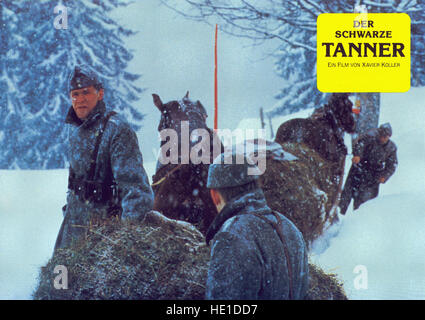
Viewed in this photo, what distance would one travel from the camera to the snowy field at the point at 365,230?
284 centimetres

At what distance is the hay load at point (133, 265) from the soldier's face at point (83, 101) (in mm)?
728

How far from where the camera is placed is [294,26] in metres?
3.39

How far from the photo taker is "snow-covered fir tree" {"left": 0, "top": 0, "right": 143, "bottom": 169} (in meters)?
3.05

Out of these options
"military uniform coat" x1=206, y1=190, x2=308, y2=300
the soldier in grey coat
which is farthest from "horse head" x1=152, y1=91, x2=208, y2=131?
"military uniform coat" x1=206, y1=190, x2=308, y2=300

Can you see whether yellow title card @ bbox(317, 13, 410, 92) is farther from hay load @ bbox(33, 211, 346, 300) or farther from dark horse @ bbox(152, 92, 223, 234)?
hay load @ bbox(33, 211, 346, 300)

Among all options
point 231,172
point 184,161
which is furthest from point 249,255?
point 184,161

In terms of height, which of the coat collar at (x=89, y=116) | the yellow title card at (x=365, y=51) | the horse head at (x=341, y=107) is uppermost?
the yellow title card at (x=365, y=51)

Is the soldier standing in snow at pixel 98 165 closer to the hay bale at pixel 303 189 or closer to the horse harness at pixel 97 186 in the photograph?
the horse harness at pixel 97 186

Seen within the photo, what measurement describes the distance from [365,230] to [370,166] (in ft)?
2.71

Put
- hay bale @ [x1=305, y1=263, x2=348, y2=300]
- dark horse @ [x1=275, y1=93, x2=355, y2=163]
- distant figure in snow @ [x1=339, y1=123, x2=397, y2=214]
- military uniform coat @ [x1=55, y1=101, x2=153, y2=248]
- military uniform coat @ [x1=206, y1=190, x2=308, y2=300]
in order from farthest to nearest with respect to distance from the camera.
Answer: dark horse @ [x1=275, y1=93, x2=355, y2=163], distant figure in snow @ [x1=339, y1=123, x2=397, y2=214], military uniform coat @ [x1=55, y1=101, x2=153, y2=248], hay bale @ [x1=305, y1=263, x2=348, y2=300], military uniform coat @ [x1=206, y1=190, x2=308, y2=300]

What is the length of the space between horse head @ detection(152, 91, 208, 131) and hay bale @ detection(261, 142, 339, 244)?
63 centimetres

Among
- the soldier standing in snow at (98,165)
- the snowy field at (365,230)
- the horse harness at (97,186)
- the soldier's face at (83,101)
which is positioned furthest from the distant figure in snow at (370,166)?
the soldier's face at (83,101)

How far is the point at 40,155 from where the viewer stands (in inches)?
126
